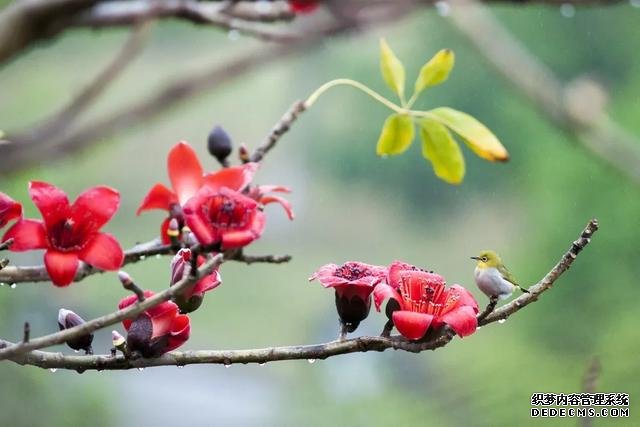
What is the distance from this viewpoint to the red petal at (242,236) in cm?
26

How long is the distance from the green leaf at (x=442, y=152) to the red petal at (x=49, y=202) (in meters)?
0.13

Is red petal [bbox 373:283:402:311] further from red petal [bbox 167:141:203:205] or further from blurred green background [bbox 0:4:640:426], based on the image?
blurred green background [bbox 0:4:640:426]

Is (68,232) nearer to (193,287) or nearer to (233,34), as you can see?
(193,287)

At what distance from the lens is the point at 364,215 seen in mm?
4188

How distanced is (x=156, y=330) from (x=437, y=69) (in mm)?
150

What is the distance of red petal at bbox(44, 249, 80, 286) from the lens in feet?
0.89

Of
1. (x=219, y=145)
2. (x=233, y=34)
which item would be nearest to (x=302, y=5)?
(x=233, y=34)

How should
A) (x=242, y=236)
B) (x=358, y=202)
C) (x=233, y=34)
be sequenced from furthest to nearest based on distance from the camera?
(x=358, y=202) → (x=233, y=34) → (x=242, y=236)

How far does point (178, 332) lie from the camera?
1.00ft

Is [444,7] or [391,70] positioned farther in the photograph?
[444,7]

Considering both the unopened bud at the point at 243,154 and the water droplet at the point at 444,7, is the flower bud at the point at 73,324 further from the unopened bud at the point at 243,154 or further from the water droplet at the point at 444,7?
the water droplet at the point at 444,7

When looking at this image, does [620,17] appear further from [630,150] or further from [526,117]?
[630,150]

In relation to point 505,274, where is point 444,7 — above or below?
above

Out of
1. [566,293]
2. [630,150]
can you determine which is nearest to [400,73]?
[630,150]
